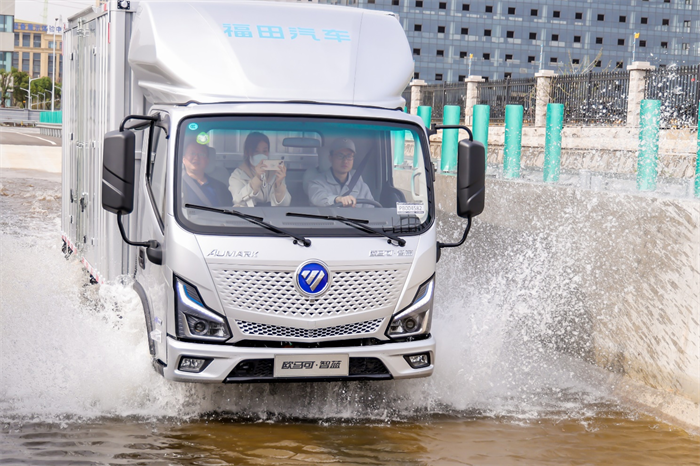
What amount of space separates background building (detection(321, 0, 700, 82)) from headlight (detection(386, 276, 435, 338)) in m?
97.2

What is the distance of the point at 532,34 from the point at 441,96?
8332cm

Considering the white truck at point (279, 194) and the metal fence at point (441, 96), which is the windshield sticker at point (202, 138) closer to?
the white truck at point (279, 194)

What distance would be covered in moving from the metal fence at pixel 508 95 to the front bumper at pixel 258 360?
1767 cm

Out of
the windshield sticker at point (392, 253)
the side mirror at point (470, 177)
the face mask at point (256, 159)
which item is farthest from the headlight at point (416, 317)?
the face mask at point (256, 159)

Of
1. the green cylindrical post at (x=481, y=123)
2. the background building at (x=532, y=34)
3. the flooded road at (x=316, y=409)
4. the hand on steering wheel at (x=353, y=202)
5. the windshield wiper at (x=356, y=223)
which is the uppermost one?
the background building at (x=532, y=34)

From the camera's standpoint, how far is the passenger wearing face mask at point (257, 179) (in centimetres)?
614

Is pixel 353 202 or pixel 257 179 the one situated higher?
pixel 257 179

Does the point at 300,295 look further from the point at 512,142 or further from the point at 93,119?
the point at 512,142

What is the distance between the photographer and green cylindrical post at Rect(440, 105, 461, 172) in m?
12.1

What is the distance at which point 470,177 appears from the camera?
6328 mm

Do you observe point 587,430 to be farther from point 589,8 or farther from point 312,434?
point 589,8

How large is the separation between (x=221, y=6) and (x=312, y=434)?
3101mm

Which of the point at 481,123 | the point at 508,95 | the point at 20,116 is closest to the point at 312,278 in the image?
the point at 481,123

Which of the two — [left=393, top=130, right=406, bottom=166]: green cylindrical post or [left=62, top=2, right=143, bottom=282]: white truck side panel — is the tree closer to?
[left=62, top=2, right=143, bottom=282]: white truck side panel
